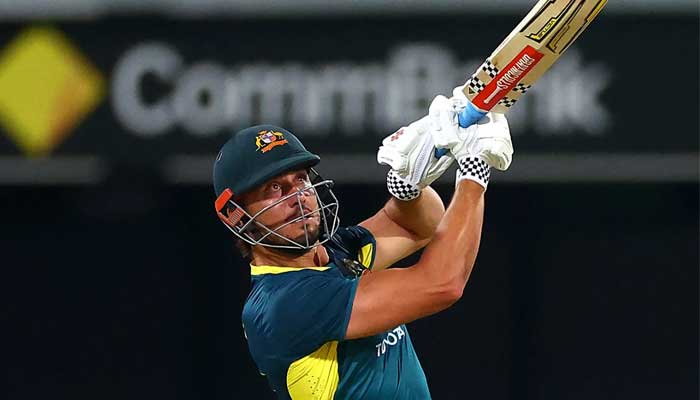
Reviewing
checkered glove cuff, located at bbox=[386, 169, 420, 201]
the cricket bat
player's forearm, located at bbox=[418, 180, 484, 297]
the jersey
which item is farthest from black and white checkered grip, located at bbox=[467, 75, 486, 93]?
the jersey

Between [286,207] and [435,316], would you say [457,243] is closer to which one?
[286,207]

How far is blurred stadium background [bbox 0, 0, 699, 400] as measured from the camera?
5957mm

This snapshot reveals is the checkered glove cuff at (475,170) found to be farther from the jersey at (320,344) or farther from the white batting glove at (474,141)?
the jersey at (320,344)

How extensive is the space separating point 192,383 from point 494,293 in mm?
A: 1492

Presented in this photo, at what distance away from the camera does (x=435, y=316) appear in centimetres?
657

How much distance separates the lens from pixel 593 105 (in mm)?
5965

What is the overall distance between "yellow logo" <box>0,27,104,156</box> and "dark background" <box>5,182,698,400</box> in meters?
0.42

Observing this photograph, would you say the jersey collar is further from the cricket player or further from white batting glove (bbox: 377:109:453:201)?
white batting glove (bbox: 377:109:453:201)

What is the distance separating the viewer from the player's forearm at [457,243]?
372cm

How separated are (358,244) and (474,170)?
64 centimetres

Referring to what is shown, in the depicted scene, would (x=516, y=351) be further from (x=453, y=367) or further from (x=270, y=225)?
(x=270, y=225)

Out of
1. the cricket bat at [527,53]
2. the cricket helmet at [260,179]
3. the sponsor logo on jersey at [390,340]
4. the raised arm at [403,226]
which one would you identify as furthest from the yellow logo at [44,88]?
the cricket bat at [527,53]

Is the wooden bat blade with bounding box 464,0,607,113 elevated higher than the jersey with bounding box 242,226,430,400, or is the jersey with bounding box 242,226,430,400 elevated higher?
the wooden bat blade with bounding box 464,0,607,113

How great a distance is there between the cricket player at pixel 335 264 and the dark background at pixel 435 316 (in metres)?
2.41
